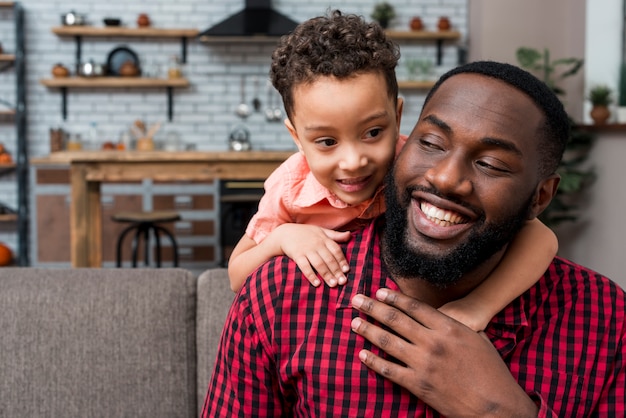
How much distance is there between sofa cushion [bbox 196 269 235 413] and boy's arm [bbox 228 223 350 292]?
295 millimetres

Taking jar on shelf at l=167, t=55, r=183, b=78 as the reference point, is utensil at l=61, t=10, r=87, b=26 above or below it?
above

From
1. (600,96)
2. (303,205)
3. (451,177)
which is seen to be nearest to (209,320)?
(303,205)

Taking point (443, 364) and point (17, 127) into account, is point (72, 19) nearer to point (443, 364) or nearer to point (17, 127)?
point (17, 127)

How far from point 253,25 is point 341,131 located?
5.50m

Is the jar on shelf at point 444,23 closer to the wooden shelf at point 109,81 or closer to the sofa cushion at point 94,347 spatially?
the wooden shelf at point 109,81

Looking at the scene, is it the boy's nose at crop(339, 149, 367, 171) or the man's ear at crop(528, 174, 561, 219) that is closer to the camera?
the man's ear at crop(528, 174, 561, 219)

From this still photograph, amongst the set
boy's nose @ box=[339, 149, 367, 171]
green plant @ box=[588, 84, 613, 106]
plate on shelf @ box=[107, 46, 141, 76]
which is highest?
plate on shelf @ box=[107, 46, 141, 76]

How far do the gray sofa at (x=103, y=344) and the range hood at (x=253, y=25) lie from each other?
5093 mm

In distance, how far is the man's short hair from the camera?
1.13 metres

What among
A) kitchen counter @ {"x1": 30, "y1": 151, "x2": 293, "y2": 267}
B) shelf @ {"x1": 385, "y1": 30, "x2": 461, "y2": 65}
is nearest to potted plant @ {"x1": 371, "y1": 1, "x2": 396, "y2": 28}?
shelf @ {"x1": 385, "y1": 30, "x2": 461, "y2": 65}

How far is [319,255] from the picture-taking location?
3.90ft

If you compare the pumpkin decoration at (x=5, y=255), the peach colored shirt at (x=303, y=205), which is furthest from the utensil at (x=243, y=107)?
the peach colored shirt at (x=303, y=205)

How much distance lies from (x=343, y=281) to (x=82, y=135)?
627 centimetres

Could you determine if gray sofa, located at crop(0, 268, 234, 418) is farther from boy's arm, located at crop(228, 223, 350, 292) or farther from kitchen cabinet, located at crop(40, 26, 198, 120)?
kitchen cabinet, located at crop(40, 26, 198, 120)
